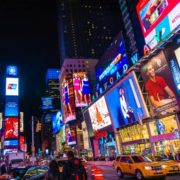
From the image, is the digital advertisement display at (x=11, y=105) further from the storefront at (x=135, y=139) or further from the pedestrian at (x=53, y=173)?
the pedestrian at (x=53, y=173)

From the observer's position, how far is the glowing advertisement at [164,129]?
34.8m

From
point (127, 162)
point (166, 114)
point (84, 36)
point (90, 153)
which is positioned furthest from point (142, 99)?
point (84, 36)

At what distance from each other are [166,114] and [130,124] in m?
12.3

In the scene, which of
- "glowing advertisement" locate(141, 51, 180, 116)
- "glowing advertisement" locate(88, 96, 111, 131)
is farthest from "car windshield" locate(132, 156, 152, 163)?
"glowing advertisement" locate(88, 96, 111, 131)

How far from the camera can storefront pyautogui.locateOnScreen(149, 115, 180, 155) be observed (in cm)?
3454

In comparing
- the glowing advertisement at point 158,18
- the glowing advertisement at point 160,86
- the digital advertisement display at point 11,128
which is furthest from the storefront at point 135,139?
the digital advertisement display at point 11,128

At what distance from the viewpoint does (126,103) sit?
44.3 meters

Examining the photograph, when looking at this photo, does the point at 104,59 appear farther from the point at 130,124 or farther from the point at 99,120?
the point at 130,124

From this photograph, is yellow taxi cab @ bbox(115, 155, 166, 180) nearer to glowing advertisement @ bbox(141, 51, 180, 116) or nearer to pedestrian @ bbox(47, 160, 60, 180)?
pedestrian @ bbox(47, 160, 60, 180)

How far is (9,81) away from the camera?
9431cm

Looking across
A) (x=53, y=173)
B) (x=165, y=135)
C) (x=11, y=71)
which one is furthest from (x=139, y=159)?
(x=11, y=71)

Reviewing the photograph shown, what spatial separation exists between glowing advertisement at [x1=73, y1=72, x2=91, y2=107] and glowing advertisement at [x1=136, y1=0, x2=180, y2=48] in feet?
166

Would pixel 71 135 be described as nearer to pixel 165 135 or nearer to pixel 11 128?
pixel 11 128

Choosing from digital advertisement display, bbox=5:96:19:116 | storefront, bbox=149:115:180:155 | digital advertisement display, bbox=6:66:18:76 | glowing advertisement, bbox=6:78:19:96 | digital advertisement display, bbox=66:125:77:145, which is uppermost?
digital advertisement display, bbox=6:66:18:76
